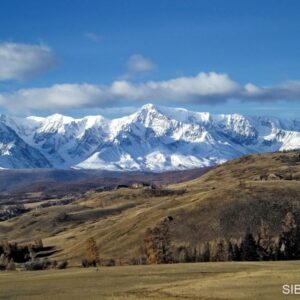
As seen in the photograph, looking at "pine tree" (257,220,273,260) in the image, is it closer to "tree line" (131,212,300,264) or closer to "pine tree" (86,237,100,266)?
"tree line" (131,212,300,264)

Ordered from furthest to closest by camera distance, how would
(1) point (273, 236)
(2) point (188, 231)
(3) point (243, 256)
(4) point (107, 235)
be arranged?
(4) point (107, 235), (2) point (188, 231), (1) point (273, 236), (3) point (243, 256)

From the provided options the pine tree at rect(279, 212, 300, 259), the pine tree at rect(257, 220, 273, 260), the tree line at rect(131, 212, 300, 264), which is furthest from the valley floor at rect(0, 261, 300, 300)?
the pine tree at rect(279, 212, 300, 259)

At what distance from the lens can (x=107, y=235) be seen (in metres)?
195

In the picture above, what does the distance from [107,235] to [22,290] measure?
11961 cm

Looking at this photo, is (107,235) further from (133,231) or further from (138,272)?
(138,272)

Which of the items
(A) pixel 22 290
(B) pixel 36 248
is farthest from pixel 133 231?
(A) pixel 22 290
